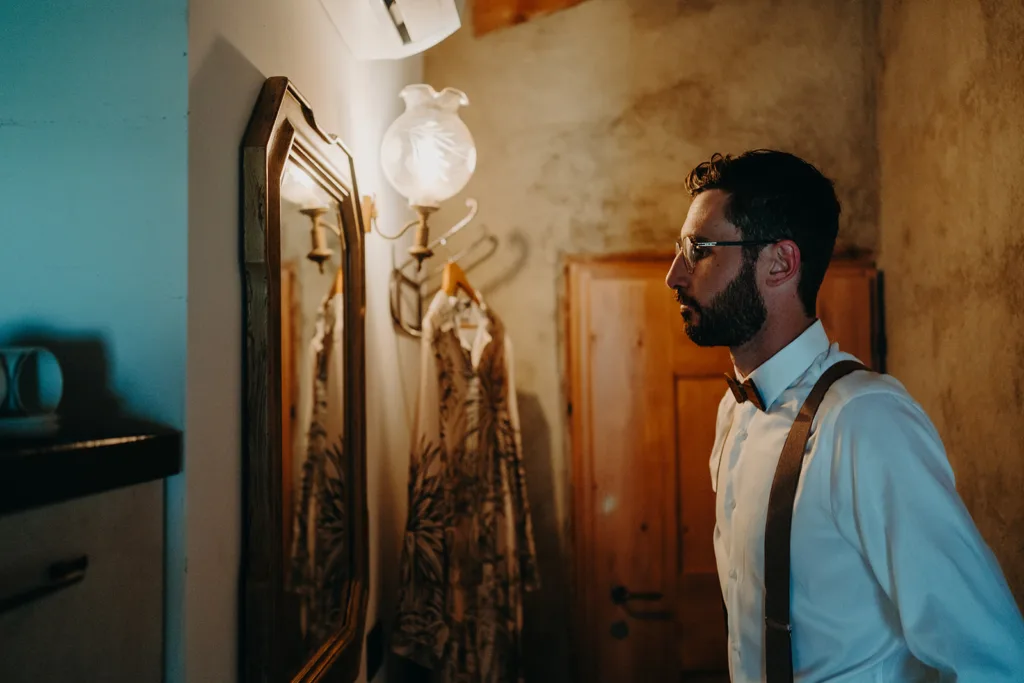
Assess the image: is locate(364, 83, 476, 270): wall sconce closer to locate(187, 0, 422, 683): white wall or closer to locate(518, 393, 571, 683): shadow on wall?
locate(187, 0, 422, 683): white wall

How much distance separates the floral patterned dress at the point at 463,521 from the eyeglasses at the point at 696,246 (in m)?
0.74

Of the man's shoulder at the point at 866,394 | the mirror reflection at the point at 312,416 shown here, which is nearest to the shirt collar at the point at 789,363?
the man's shoulder at the point at 866,394

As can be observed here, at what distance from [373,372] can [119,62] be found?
1.06 meters

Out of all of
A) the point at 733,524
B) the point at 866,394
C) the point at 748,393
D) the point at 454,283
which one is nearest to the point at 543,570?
the point at 454,283

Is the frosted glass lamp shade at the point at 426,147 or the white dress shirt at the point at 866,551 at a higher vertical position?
the frosted glass lamp shade at the point at 426,147

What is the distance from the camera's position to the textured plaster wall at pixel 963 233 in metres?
1.55

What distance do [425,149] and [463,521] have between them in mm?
1002

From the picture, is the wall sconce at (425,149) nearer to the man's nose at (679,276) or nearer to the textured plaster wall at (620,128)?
the textured plaster wall at (620,128)

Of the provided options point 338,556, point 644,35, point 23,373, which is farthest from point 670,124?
point 23,373

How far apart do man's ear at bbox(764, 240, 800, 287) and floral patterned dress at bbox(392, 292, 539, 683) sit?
87cm

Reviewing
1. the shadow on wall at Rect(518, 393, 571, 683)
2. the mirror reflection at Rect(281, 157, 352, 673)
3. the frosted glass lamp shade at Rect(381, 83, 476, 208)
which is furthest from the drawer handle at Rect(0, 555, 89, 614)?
the shadow on wall at Rect(518, 393, 571, 683)

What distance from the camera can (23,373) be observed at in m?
0.70

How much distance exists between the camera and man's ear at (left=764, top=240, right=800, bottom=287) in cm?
121

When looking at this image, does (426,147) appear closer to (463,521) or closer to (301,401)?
(301,401)
